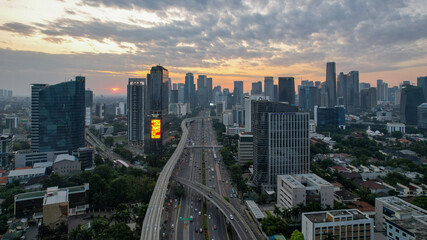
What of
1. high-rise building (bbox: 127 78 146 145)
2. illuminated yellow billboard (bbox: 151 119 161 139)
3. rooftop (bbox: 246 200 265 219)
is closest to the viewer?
rooftop (bbox: 246 200 265 219)

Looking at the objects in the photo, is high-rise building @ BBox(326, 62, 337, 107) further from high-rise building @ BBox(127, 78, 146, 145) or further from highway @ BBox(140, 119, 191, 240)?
highway @ BBox(140, 119, 191, 240)

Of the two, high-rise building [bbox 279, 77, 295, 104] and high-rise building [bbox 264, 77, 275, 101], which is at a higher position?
high-rise building [bbox 264, 77, 275, 101]

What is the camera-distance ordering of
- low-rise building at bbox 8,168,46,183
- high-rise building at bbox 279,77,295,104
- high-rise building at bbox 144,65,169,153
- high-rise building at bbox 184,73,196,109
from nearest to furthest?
low-rise building at bbox 8,168,46,183 → high-rise building at bbox 144,65,169,153 → high-rise building at bbox 279,77,295,104 → high-rise building at bbox 184,73,196,109

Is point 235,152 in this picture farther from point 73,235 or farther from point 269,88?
point 269,88

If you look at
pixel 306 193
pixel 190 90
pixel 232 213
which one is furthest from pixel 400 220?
pixel 190 90

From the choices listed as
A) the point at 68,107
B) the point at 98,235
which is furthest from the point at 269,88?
the point at 98,235

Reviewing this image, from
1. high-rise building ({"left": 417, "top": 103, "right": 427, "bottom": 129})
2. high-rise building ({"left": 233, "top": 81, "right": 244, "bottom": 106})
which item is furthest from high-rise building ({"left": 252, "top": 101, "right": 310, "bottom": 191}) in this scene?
high-rise building ({"left": 233, "top": 81, "right": 244, "bottom": 106})
